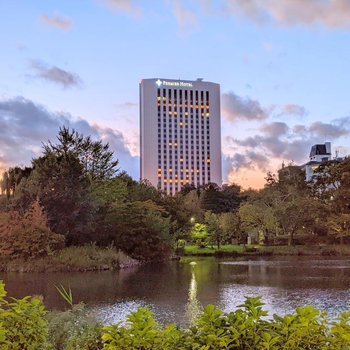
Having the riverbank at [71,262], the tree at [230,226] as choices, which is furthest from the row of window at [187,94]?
the riverbank at [71,262]

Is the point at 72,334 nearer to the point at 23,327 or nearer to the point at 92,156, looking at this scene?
the point at 23,327

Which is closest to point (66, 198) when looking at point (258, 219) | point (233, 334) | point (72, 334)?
point (258, 219)

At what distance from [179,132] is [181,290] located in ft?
411

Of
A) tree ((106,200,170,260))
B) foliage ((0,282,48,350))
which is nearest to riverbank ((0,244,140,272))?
tree ((106,200,170,260))

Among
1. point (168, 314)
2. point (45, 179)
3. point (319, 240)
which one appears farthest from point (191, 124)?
point (168, 314)

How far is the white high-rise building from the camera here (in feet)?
449

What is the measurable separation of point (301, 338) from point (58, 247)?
93.3ft

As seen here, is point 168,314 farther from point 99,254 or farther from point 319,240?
point 319,240

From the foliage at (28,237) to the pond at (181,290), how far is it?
2.58 metres

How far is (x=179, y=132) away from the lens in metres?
143

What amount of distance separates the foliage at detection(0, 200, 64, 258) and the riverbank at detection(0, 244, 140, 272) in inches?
19.7

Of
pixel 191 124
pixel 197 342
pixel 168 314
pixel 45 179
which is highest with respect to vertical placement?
pixel 191 124

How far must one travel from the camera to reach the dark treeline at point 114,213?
1234 inches

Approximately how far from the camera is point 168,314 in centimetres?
1340
